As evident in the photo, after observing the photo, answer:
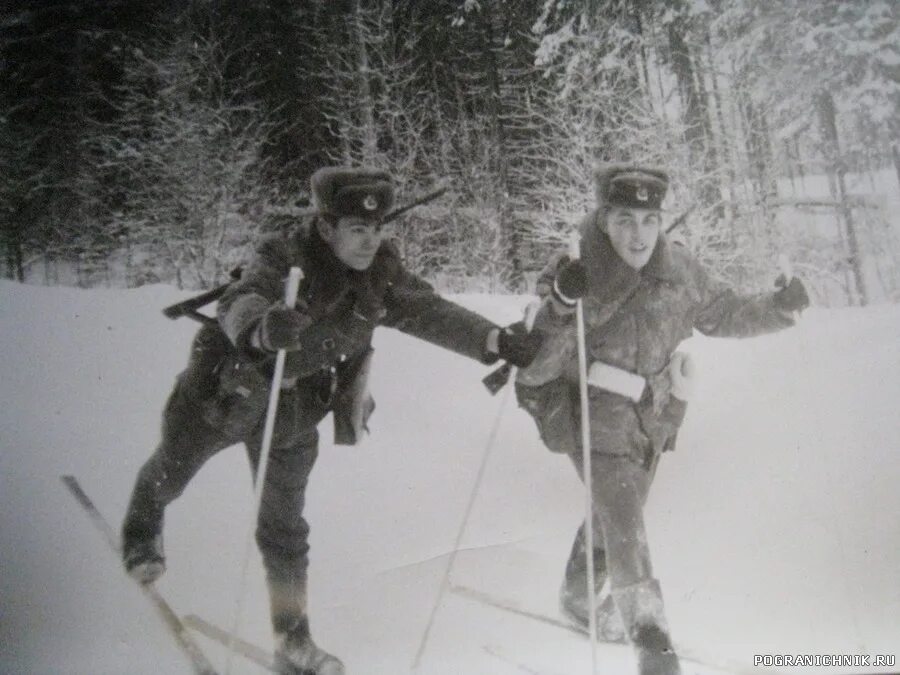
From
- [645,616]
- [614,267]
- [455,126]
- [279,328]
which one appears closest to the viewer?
[279,328]

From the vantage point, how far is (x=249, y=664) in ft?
6.27

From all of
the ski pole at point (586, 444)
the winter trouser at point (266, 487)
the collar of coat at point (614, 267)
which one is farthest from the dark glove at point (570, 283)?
the winter trouser at point (266, 487)

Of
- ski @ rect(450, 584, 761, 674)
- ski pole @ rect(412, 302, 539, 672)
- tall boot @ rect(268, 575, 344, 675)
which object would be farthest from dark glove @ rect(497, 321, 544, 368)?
tall boot @ rect(268, 575, 344, 675)

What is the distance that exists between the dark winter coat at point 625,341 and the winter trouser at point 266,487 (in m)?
0.63

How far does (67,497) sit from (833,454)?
2226 millimetres

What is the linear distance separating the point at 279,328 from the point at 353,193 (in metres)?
0.45

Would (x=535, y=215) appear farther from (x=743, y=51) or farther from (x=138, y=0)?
(x=138, y=0)

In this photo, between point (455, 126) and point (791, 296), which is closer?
point (791, 296)

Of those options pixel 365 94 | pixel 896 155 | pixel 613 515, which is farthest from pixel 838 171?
pixel 365 94

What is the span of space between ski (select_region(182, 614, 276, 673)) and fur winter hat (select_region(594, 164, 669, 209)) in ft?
4.98

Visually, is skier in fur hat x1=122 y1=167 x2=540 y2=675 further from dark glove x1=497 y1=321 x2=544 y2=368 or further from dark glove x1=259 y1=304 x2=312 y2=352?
dark glove x1=259 y1=304 x2=312 y2=352

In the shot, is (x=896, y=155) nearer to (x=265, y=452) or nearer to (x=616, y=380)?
(x=616, y=380)

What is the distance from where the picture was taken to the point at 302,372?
1831 millimetres

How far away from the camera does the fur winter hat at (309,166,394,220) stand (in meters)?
1.87
